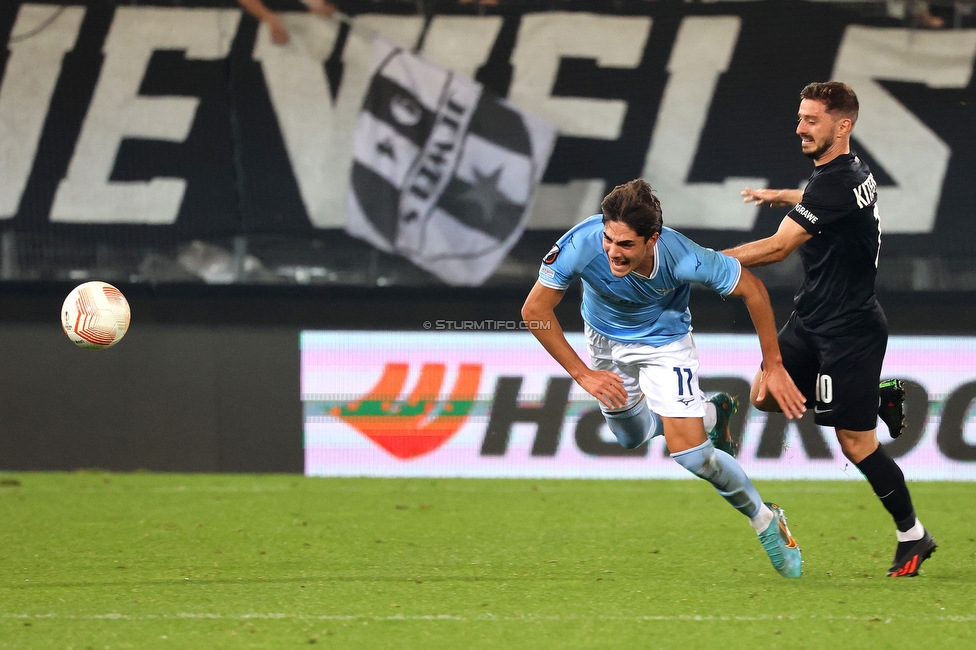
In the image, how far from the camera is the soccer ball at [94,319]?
5.69m

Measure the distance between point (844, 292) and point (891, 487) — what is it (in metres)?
0.82

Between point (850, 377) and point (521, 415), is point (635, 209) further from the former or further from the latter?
point (521, 415)

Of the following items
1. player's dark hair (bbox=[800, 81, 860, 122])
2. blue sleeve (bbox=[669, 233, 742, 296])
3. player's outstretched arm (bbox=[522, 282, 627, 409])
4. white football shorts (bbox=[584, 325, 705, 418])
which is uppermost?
player's dark hair (bbox=[800, 81, 860, 122])

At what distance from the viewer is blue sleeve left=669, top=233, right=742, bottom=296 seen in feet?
14.8

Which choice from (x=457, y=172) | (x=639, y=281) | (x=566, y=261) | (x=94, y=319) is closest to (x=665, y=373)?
(x=639, y=281)

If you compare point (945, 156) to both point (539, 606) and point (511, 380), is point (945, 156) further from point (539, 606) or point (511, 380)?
point (539, 606)

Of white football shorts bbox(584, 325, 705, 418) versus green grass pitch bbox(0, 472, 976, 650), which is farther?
white football shorts bbox(584, 325, 705, 418)

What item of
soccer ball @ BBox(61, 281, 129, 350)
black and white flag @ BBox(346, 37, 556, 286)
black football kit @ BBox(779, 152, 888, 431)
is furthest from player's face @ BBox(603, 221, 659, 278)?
black and white flag @ BBox(346, 37, 556, 286)

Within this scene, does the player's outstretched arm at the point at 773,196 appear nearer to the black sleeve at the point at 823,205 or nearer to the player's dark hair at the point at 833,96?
the black sleeve at the point at 823,205

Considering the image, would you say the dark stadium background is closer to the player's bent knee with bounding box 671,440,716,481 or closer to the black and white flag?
the black and white flag

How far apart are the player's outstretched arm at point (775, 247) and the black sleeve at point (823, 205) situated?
4cm

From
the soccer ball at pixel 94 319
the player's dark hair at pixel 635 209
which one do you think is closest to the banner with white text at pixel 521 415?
the soccer ball at pixel 94 319

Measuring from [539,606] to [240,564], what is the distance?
1617mm

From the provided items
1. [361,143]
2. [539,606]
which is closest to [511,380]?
[361,143]
